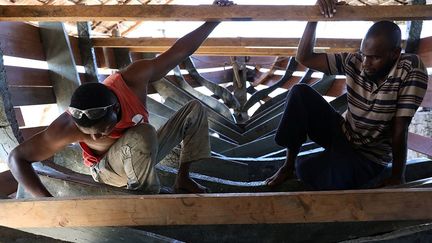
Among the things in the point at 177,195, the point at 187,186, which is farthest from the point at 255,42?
the point at 177,195

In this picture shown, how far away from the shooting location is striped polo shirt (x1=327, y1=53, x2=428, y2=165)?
1.54 m

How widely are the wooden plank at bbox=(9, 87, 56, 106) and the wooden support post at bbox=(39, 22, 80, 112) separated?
0.05 meters

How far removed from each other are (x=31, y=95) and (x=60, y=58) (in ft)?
1.22

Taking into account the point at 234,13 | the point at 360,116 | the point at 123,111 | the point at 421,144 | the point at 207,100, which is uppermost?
the point at 234,13

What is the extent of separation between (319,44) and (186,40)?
201 centimetres

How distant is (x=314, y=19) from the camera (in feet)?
5.02

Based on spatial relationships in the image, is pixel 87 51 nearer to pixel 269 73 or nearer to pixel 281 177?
pixel 281 177

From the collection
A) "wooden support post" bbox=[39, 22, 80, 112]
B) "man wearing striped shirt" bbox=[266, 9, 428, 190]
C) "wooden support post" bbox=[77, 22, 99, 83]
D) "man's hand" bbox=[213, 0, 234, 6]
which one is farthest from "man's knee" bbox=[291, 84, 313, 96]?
"wooden support post" bbox=[77, 22, 99, 83]

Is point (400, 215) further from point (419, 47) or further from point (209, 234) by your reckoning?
point (419, 47)

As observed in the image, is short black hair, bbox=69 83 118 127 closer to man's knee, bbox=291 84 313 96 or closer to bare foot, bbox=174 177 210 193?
bare foot, bbox=174 177 210 193

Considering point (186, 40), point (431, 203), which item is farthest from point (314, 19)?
point (431, 203)

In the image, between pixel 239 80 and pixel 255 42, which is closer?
pixel 255 42

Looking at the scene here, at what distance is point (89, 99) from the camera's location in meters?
1.38

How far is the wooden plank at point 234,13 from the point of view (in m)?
1.51
